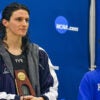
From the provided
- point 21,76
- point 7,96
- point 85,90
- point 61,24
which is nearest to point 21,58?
point 21,76

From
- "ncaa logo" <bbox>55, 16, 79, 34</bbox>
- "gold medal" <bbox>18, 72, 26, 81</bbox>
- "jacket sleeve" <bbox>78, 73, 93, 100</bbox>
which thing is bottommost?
"jacket sleeve" <bbox>78, 73, 93, 100</bbox>

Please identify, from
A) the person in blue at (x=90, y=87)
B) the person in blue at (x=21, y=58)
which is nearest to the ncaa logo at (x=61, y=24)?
the person in blue at (x=90, y=87)

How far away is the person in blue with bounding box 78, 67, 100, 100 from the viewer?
2.65m

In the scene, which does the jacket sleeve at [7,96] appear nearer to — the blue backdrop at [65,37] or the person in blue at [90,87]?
the person in blue at [90,87]

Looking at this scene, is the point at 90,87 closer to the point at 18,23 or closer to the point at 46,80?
the point at 46,80

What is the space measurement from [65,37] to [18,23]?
1.13 m

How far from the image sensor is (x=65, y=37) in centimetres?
361

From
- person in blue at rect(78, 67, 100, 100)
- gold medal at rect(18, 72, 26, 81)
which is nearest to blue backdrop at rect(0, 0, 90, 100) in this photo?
person in blue at rect(78, 67, 100, 100)

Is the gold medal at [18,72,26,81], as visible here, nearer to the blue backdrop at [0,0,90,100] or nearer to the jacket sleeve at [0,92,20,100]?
the jacket sleeve at [0,92,20,100]

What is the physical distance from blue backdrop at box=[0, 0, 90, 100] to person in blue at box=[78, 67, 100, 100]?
77cm

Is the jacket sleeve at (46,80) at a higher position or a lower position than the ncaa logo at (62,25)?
lower

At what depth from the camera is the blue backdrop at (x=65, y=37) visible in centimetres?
341

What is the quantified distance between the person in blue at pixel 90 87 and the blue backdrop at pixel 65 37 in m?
0.77

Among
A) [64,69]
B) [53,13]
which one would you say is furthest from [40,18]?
[64,69]
